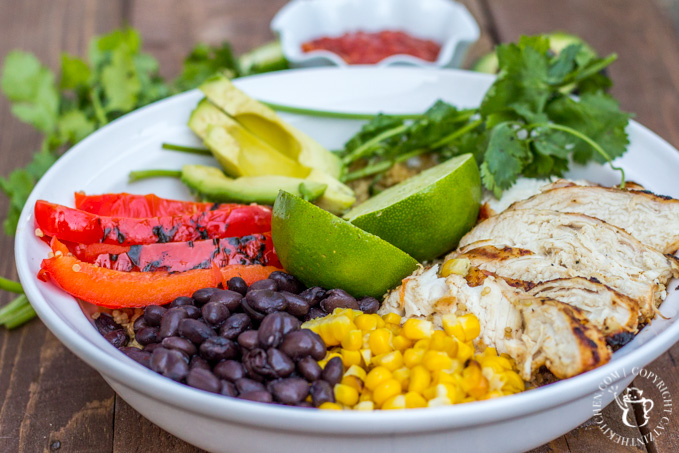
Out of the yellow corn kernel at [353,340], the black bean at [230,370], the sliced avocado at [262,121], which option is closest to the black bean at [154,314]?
the black bean at [230,370]

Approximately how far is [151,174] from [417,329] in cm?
201

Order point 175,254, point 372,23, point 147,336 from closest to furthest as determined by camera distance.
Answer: point 147,336 < point 175,254 < point 372,23

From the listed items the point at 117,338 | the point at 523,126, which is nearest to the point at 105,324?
the point at 117,338

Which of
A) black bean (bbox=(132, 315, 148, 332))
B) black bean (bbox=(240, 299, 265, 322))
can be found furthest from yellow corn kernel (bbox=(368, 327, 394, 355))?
black bean (bbox=(132, 315, 148, 332))

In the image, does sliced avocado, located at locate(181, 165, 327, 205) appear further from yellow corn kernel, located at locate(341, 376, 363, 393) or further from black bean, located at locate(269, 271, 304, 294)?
yellow corn kernel, located at locate(341, 376, 363, 393)

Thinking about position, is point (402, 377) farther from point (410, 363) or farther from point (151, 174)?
point (151, 174)

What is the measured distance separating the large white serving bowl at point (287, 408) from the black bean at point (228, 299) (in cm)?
42

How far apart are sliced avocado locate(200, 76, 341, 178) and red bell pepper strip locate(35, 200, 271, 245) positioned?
619 mm

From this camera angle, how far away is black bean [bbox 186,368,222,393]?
84.3 inches

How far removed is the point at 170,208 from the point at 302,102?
4.28ft

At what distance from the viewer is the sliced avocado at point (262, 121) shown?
145 inches

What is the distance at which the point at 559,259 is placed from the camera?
264 cm

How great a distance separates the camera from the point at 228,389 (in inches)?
84.8

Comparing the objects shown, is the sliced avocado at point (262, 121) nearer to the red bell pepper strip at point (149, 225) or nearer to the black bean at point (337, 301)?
the red bell pepper strip at point (149, 225)
